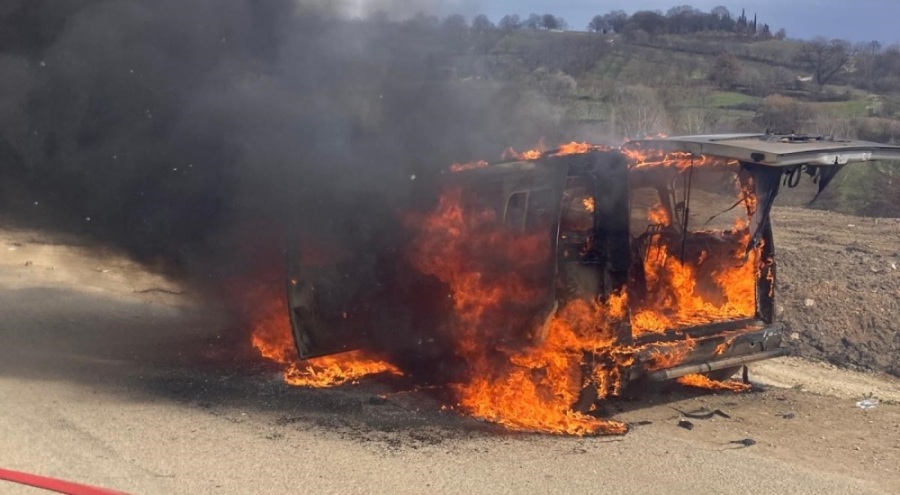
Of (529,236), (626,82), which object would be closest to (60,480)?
(529,236)

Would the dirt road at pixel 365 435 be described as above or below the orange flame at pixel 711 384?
above

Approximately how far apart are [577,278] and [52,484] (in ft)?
11.5

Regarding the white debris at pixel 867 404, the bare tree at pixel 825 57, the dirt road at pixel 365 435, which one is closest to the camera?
the dirt road at pixel 365 435

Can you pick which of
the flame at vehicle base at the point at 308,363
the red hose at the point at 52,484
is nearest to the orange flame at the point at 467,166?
the flame at vehicle base at the point at 308,363

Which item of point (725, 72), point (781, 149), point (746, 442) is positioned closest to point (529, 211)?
point (781, 149)

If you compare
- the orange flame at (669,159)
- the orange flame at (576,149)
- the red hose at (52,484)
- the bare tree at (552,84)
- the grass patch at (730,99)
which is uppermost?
the bare tree at (552,84)

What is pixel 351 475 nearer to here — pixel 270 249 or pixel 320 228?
pixel 320 228

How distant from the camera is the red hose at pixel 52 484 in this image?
4.49 meters

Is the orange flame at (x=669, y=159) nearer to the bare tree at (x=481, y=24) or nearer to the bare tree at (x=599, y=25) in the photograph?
the bare tree at (x=481, y=24)

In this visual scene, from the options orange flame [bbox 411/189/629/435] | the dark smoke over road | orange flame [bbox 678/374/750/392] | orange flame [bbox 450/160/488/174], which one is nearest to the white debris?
orange flame [bbox 678/374/750/392]

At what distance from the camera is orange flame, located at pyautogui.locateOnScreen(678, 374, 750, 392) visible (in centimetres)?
680

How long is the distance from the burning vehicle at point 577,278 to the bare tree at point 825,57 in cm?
3321

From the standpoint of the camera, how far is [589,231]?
550cm

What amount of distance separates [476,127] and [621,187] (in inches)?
140
